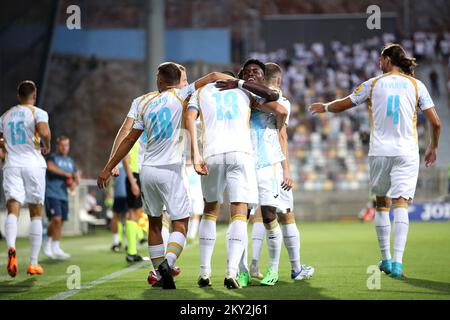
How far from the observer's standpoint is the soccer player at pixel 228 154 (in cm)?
756

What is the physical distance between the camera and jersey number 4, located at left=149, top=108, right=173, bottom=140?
25.0ft

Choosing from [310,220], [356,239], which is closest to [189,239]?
[356,239]

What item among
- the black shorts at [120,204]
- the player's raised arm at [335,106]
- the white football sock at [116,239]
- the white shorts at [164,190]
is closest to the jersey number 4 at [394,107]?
the player's raised arm at [335,106]

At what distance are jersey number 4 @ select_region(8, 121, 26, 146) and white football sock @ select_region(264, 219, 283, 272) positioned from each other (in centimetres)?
324

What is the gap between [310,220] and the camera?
1031 inches

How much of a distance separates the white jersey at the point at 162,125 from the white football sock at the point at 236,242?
28.1 inches

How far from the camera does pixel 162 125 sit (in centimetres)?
761

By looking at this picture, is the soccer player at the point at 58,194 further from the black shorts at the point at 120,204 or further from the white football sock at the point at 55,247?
the black shorts at the point at 120,204

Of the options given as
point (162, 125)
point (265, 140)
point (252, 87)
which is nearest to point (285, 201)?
point (265, 140)

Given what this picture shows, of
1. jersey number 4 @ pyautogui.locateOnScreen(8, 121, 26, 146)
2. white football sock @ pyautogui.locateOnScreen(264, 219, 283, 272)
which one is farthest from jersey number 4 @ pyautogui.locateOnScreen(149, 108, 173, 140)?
jersey number 4 @ pyautogui.locateOnScreen(8, 121, 26, 146)

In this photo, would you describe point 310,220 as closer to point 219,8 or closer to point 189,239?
point 189,239

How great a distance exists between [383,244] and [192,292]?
93.0 inches

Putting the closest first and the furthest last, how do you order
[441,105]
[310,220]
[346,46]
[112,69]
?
1. [310,220]
2. [441,105]
3. [346,46]
4. [112,69]
